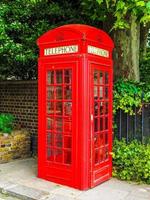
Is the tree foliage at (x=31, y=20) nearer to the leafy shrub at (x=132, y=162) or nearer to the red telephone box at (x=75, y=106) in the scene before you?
the red telephone box at (x=75, y=106)

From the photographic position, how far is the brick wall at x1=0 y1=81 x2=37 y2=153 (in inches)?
364

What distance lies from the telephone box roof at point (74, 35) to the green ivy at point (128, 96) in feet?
3.60

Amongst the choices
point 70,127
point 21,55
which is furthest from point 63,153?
point 21,55

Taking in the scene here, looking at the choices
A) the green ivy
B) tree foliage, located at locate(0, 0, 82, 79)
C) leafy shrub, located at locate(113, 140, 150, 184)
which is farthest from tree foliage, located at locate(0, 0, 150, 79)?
leafy shrub, located at locate(113, 140, 150, 184)

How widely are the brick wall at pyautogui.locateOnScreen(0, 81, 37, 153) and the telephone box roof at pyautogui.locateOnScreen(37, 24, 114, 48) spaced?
282 centimetres

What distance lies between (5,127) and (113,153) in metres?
2.91

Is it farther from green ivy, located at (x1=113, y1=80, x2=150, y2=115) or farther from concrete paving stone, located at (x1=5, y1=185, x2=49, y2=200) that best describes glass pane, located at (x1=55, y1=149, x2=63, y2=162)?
green ivy, located at (x1=113, y1=80, x2=150, y2=115)

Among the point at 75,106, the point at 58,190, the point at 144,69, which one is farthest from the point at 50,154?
the point at 144,69

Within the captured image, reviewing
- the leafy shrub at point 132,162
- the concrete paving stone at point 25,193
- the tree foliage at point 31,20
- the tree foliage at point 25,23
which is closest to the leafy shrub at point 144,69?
the tree foliage at point 31,20

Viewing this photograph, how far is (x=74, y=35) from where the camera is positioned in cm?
619

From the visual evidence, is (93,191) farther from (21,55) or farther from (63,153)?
(21,55)

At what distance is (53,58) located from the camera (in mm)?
6500

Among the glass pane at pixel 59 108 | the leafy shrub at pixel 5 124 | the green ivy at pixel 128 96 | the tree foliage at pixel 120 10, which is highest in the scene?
the tree foliage at pixel 120 10

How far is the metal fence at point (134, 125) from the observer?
23.5 ft
